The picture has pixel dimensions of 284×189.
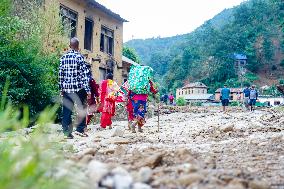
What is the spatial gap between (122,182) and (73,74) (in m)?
5.42

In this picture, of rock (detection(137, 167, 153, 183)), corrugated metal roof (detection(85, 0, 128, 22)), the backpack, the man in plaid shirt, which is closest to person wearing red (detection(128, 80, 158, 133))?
the backpack

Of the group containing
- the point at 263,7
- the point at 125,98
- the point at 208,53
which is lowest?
the point at 125,98

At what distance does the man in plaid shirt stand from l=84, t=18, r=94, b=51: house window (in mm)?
16142

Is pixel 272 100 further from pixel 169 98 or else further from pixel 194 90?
pixel 194 90

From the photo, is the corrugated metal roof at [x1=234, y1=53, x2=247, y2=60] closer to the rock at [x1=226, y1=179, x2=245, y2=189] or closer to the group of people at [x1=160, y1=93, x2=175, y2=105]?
the group of people at [x1=160, y1=93, x2=175, y2=105]

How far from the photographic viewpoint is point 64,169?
279 cm

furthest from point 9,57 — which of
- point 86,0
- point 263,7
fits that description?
point 263,7

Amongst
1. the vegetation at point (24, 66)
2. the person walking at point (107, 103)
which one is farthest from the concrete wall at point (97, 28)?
the person walking at point (107, 103)

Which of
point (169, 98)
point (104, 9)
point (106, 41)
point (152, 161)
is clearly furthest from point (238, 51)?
point (152, 161)

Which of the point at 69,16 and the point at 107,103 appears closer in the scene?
the point at 107,103

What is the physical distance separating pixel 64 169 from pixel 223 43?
270 ft

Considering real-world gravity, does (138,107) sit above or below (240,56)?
below

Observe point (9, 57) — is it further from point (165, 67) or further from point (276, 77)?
point (165, 67)

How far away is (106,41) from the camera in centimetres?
2647
